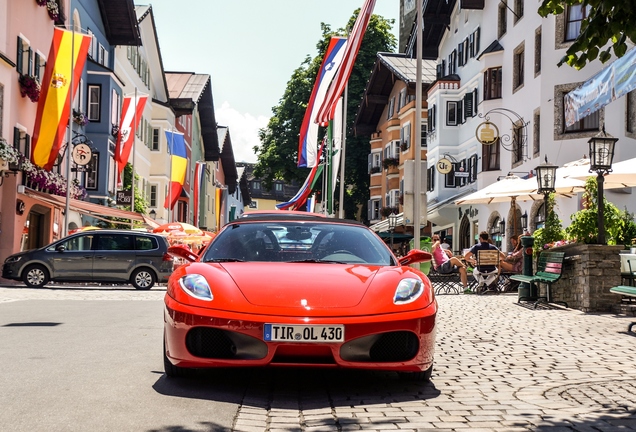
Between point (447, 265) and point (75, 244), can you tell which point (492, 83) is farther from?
point (75, 244)

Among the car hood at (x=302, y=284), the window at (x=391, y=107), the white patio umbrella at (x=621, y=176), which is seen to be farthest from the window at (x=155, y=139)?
the car hood at (x=302, y=284)

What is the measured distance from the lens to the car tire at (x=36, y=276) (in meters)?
26.6

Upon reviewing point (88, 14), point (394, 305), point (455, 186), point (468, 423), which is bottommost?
point (468, 423)

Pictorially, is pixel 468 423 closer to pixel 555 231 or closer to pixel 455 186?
pixel 555 231

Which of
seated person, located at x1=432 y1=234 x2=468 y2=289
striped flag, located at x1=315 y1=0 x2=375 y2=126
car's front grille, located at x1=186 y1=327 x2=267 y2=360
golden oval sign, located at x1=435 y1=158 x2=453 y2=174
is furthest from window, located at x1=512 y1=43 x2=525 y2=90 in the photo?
car's front grille, located at x1=186 y1=327 x2=267 y2=360

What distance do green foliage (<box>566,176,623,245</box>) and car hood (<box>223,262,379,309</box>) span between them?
8952 millimetres

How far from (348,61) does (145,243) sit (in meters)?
7.62

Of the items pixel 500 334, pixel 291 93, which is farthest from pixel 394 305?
pixel 291 93

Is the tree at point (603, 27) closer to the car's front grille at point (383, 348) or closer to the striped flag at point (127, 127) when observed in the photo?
the car's front grille at point (383, 348)

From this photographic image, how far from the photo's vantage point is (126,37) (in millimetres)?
46312

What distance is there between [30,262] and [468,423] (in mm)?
22416

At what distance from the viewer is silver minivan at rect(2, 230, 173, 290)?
87.5ft

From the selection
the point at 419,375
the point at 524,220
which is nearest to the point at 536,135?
the point at 524,220

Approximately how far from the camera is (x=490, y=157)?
137 feet
